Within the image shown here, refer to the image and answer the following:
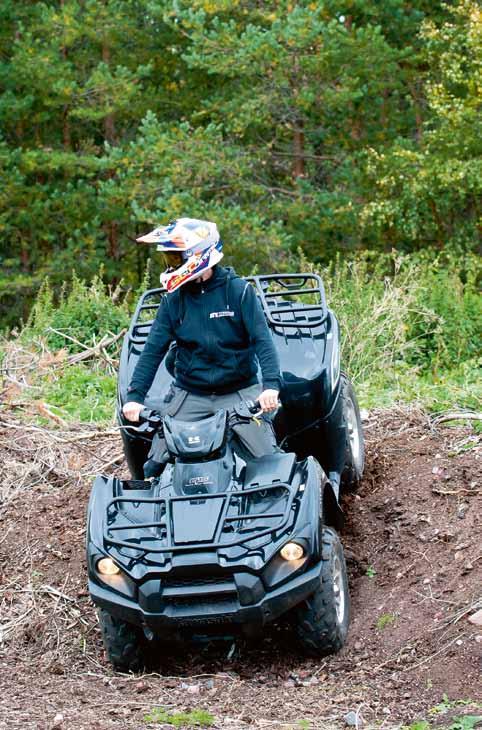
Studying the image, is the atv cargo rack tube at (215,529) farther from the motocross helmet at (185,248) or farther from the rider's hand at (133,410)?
the motocross helmet at (185,248)

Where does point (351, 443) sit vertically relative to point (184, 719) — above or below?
below

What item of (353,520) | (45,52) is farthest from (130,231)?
(353,520)

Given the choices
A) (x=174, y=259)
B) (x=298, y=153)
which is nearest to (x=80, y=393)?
(x=174, y=259)

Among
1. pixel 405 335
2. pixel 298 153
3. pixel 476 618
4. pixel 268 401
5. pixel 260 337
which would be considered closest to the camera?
pixel 476 618

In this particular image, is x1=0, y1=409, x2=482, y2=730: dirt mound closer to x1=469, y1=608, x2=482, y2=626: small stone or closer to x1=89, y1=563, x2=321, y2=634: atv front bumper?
x1=469, y1=608, x2=482, y2=626: small stone

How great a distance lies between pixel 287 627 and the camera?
6.29m

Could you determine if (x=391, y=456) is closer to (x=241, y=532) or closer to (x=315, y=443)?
(x=315, y=443)

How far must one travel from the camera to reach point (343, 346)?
12.6 m

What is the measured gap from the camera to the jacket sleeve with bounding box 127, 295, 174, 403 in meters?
6.59

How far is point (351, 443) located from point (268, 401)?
198cm

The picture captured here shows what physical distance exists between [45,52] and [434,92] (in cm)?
860

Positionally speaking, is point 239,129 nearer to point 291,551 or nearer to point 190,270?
point 190,270

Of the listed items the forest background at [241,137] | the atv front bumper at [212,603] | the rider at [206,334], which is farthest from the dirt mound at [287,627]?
the forest background at [241,137]

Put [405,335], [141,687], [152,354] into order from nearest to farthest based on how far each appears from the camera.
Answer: [141,687] < [152,354] < [405,335]
